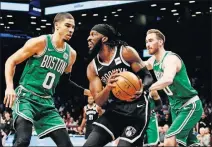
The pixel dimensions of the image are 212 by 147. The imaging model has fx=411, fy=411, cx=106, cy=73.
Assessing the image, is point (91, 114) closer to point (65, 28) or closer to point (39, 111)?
point (65, 28)

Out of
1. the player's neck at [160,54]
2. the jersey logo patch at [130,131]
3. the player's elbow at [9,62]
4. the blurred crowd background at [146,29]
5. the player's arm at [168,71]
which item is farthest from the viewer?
the blurred crowd background at [146,29]

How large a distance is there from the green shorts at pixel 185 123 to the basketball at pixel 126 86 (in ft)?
4.30

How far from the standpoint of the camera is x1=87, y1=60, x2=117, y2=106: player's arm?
436cm

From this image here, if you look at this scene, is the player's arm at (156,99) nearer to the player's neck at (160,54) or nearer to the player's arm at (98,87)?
the player's neck at (160,54)

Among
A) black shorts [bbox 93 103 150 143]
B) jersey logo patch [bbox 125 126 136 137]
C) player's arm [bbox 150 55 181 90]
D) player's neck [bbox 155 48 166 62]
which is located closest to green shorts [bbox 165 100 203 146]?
player's arm [bbox 150 55 181 90]

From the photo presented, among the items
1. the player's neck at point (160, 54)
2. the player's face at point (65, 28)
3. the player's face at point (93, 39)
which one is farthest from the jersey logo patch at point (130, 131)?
the player's neck at point (160, 54)

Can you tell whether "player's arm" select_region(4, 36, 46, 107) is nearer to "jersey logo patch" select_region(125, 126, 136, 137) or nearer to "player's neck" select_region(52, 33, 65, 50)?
"player's neck" select_region(52, 33, 65, 50)

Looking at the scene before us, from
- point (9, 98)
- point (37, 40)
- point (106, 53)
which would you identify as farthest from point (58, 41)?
point (9, 98)

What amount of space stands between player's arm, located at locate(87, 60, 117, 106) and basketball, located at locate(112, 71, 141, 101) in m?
0.09

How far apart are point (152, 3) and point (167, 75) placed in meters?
13.9

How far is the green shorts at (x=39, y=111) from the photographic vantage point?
187 inches

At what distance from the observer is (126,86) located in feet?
14.6

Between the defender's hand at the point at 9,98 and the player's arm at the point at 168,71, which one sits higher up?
the player's arm at the point at 168,71

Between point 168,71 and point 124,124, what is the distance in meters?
1.30
